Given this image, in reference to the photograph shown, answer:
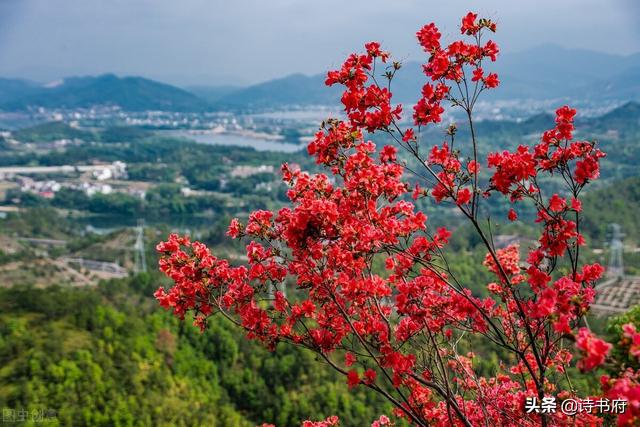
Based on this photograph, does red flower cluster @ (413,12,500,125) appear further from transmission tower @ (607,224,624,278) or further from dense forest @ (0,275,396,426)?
transmission tower @ (607,224,624,278)

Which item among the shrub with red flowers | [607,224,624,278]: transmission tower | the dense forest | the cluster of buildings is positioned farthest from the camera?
the cluster of buildings

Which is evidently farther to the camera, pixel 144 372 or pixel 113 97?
pixel 113 97

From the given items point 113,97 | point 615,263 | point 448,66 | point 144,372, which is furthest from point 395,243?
point 113,97

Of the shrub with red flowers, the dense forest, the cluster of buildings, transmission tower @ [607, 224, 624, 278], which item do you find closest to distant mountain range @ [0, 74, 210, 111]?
the cluster of buildings

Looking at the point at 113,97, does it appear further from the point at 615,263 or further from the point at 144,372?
the point at 144,372

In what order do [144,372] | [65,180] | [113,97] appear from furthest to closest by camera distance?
[113,97] < [65,180] < [144,372]

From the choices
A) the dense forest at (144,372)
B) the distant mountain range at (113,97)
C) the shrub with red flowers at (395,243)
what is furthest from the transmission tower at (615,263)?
the distant mountain range at (113,97)

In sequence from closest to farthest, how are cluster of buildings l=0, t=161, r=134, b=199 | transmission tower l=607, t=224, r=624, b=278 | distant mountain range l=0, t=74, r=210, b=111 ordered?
transmission tower l=607, t=224, r=624, b=278, cluster of buildings l=0, t=161, r=134, b=199, distant mountain range l=0, t=74, r=210, b=111

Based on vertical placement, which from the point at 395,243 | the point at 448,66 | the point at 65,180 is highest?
the point at 448,66

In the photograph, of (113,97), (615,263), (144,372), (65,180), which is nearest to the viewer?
(144,372)

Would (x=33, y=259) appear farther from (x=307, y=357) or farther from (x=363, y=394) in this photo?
(x=363, y=394)

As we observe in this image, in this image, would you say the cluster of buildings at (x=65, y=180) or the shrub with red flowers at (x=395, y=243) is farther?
the cluster of buildings at (x=65, y=180)

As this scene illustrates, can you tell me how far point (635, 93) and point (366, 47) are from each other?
7516 inches

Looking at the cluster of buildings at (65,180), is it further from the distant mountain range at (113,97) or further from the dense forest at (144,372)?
the distant mountain range at (113,97)
